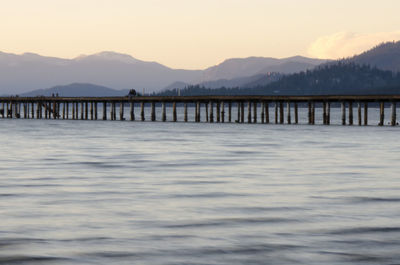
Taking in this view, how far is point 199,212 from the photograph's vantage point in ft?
59.1

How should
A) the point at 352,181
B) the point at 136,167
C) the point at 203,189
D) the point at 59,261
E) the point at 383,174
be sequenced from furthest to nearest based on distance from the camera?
the point at 136,167 < the point at 383,174 < the point at 352,181 < the point at 203,189 < the point at 59,261

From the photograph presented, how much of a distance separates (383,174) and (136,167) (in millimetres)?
9558

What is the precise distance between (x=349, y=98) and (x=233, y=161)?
5185 centimetres

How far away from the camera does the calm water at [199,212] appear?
1298cm

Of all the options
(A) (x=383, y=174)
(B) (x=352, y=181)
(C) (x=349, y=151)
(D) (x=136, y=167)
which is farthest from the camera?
(C) (x=349, y=151)

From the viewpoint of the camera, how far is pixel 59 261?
12273 millimetres

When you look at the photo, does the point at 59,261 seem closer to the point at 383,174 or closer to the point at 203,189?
the point at 203,189

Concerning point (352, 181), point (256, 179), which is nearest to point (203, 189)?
point (256, 179)

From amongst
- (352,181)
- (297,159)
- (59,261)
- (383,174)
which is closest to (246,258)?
(59,261)

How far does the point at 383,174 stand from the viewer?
2892 centimetres

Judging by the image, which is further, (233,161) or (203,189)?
(233,161)

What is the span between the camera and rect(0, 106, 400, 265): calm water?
42.6 ft

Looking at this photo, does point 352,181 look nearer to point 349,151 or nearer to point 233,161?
point 233,161

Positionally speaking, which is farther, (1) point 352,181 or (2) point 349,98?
(2) point 349,98
